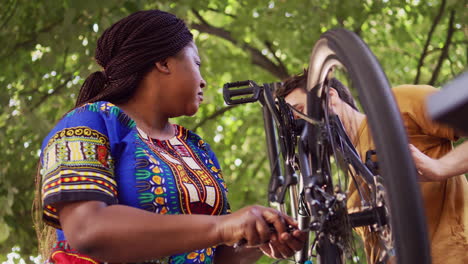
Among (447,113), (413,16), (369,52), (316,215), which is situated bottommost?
(316,215)

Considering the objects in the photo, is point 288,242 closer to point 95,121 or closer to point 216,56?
point 95,121

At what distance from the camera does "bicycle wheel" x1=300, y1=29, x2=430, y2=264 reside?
1.13 metres

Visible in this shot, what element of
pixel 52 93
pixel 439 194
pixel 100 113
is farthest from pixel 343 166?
pixel 52 93

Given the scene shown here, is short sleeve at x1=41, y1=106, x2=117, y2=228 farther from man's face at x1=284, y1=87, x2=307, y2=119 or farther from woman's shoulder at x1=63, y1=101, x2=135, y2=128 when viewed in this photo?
man's face at x1=284, y1=87, x2=307, y2=119

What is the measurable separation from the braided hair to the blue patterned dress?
0.50ft

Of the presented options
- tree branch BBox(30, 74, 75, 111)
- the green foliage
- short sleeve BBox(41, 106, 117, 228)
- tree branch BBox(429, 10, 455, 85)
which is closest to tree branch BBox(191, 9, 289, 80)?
the green foliage

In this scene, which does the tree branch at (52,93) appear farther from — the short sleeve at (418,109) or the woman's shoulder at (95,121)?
the woman's shoulder at (95,121)

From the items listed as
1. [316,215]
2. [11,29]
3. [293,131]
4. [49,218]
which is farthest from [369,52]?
[11,29]

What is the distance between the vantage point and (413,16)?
5.50 meters

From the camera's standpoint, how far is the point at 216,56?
611cm

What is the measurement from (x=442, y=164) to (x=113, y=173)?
99 centimetres

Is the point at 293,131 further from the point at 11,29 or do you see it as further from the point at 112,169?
the point at 11,29

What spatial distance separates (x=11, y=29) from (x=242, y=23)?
1.83 meters

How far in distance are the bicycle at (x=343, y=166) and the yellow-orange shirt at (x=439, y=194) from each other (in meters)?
0.43
